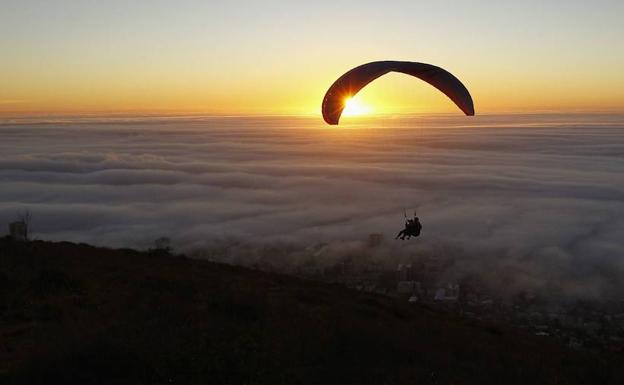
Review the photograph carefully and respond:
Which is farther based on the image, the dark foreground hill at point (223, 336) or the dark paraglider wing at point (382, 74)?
the dark paraglider wing at point (382, 74)

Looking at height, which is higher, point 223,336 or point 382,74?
point 382,74

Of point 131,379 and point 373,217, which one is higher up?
point 131,379

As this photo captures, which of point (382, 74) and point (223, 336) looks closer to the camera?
point (223, 336)

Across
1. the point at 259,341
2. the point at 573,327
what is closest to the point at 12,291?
the point at 259,341

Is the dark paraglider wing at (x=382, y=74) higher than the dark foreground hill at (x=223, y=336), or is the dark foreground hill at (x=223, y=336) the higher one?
the dark paraglider wing at (x=382, y=74)

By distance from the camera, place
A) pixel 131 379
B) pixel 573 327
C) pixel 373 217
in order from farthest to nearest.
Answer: pixel 373 217 → pixel 573 327 → pixel 131 379

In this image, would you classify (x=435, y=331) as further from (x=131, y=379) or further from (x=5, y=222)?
(x=5, y=222)
